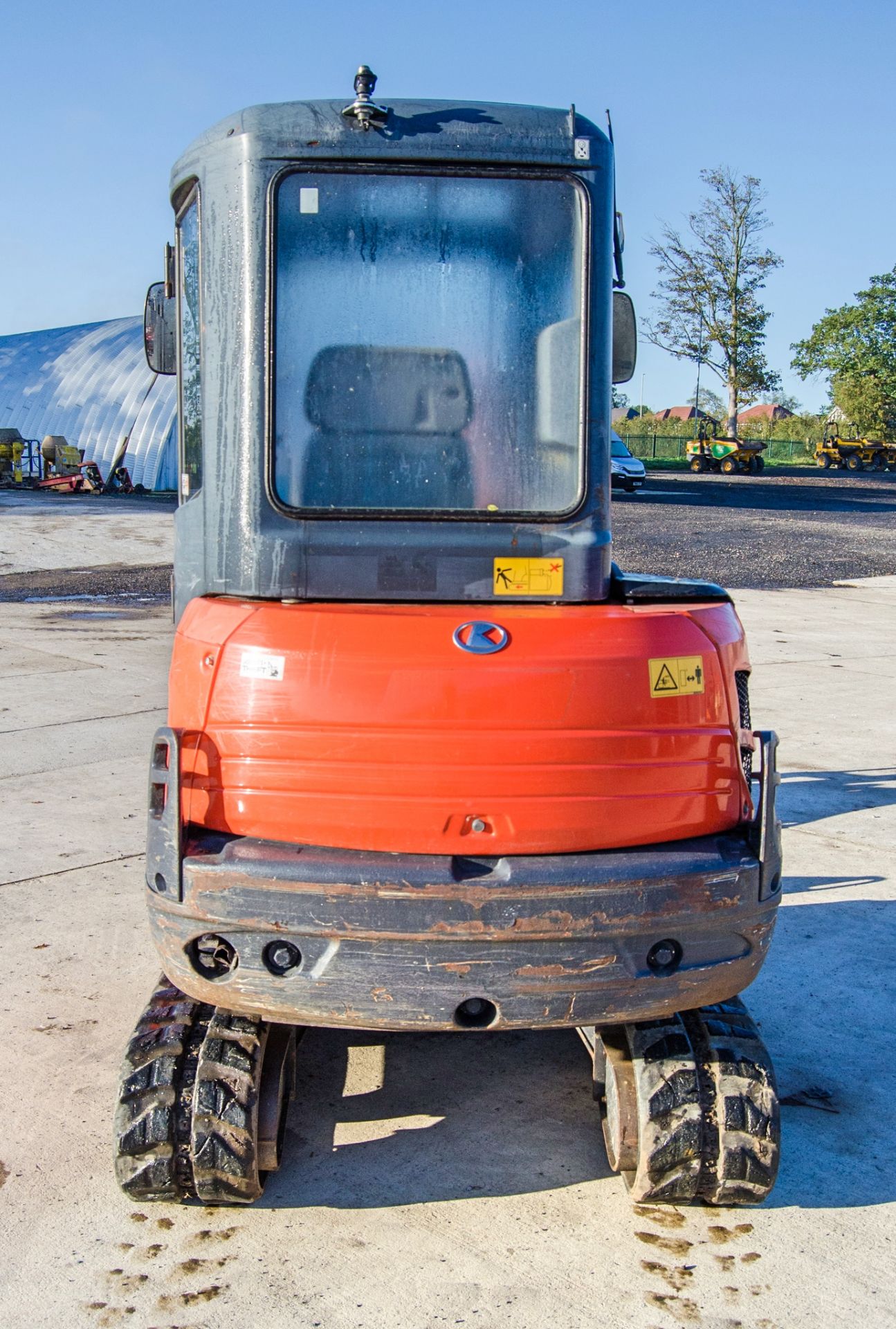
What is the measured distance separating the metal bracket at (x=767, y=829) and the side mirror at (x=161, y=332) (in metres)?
2.03

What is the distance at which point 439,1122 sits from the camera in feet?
12.8

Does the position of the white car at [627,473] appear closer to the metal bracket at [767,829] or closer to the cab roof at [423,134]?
the cab roof at [423,134]

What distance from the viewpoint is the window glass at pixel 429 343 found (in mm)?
3389

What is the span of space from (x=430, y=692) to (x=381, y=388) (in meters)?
0.82

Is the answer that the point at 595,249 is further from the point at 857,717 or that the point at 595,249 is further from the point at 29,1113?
the point at 857,717

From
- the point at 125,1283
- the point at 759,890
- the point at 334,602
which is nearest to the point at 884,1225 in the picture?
the point at 759,890

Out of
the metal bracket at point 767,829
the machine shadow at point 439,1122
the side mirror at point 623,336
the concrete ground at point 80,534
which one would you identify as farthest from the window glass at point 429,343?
the concrete ground at point 80,534

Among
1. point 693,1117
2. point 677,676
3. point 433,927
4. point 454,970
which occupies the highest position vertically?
point 677,676

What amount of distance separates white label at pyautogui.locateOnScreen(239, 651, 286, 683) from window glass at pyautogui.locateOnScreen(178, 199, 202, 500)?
70 cm

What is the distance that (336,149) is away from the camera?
3375 millimetres

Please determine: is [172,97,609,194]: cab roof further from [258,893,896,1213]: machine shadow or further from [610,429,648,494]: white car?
[610,429,648,494]: white car

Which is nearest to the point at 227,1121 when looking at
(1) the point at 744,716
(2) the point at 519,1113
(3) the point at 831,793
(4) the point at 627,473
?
(2) the point at 519,1113

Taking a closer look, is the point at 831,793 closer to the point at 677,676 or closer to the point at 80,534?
the point at 677,676

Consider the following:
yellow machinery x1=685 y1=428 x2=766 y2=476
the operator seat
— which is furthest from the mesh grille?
yellow machinery x1=685 y1=428 x2=766 y2=476
